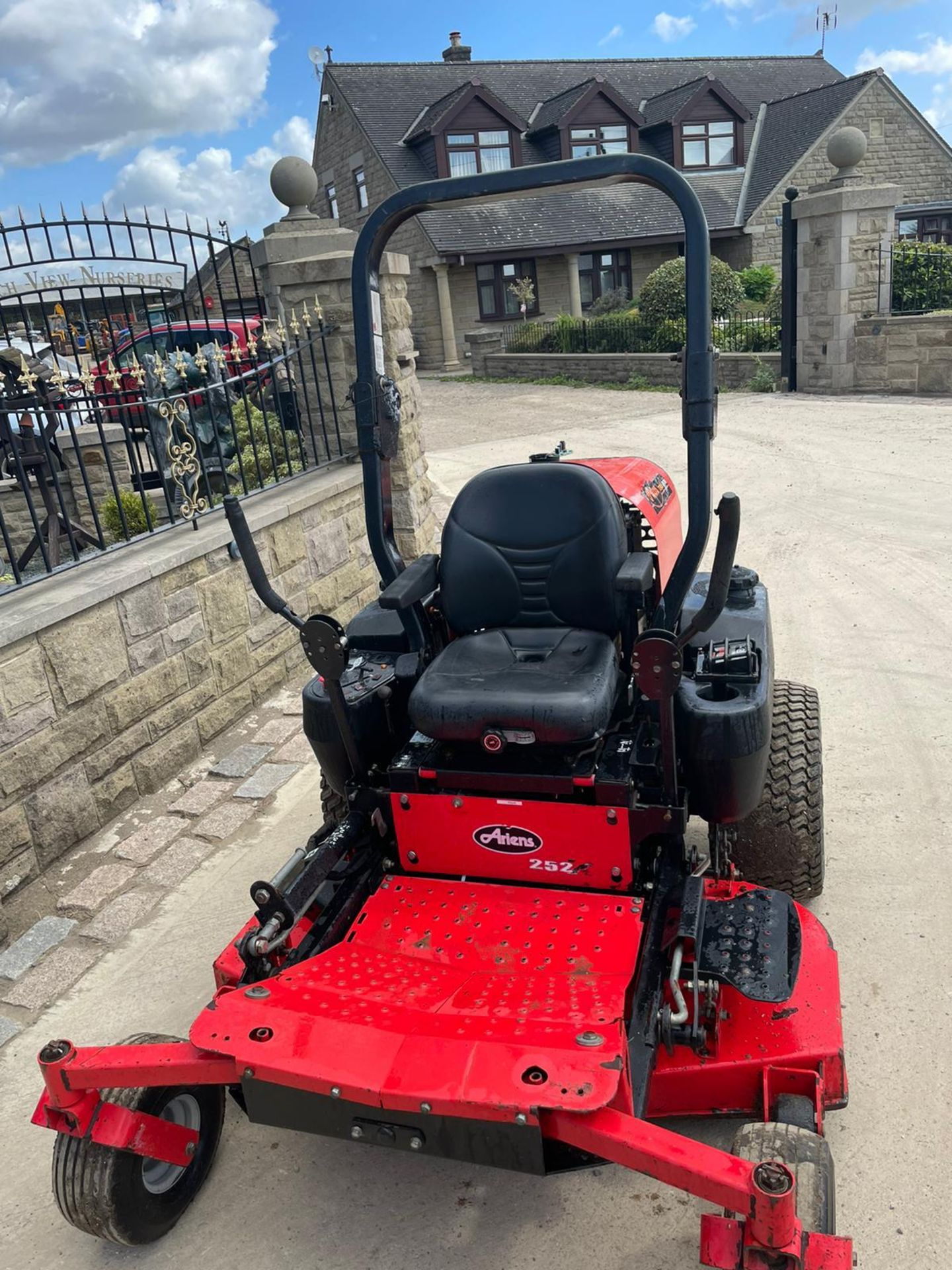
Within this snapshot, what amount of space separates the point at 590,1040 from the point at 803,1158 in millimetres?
488

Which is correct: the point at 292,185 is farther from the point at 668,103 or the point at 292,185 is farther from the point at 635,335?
the point at 668,103

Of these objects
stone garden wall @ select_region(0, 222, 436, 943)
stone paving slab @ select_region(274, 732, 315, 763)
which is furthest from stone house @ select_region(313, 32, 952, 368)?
stone paving slab @ select_region(274, 732, 315, 763)

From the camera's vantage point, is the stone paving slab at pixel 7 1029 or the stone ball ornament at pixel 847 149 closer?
the stone paving slab at pixel 7 1029

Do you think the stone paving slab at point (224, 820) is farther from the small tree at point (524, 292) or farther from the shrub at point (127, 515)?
the small tree at point (524, 292)

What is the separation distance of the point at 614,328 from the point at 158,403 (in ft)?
43.1

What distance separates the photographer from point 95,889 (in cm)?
360

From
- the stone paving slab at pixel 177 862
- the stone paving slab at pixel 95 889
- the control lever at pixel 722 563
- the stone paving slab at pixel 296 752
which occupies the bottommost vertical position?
the stone paving slab at pixel 177 862

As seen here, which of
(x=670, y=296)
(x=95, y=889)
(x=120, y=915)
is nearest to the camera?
(x=120, y=915)

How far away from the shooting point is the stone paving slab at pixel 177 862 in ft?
12.0

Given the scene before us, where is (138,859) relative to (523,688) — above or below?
below

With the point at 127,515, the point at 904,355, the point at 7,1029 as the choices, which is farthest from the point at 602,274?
the point at 7,1029

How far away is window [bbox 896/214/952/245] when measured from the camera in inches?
882

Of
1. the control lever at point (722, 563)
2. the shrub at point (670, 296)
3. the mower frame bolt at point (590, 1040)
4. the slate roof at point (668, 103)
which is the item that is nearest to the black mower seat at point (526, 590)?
the control lever at point (722, 563)

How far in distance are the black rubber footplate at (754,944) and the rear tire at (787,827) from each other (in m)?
0.46
